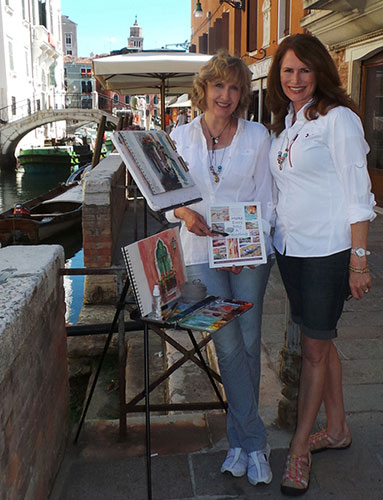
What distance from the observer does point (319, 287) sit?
7.37 feet

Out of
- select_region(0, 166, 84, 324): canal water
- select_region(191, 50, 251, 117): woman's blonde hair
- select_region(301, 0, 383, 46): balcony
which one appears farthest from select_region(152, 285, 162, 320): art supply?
select_region(301, 0, 383, 46): balcony

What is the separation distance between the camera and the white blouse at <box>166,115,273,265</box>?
7.77 feet

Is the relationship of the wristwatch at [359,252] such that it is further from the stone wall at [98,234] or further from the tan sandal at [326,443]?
the stone wall at [98,234]

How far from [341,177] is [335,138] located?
0.15 m

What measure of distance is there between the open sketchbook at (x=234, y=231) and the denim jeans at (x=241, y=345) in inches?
4.1


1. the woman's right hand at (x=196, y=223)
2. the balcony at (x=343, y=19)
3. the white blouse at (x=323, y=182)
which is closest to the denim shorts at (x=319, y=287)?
the white blouse at (x=323, y=182)

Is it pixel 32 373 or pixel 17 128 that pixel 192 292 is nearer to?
pixel 32 373

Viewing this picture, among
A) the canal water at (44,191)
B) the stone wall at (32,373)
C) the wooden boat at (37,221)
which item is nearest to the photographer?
the stone wall at (32,373)

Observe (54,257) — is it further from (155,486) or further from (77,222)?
(77,222)

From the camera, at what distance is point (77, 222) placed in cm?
1306

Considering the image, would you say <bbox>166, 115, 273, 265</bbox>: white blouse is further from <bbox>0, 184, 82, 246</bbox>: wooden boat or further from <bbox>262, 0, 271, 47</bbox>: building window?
<bbox>262, 0, 271, 47</bbox>: building window

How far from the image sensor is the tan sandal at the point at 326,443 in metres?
2.59

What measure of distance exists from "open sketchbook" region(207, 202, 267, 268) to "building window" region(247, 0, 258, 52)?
58.6ft

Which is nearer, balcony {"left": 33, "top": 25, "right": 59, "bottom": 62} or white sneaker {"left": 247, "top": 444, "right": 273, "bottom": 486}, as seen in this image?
white sneaker {"left": 247, "top": 444, "right": 273, "bottom": 486}
